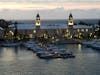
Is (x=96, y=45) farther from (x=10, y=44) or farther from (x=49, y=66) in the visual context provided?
(x=49, y=66)

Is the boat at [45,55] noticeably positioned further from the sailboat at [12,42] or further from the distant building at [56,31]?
the distant building at [56,31]

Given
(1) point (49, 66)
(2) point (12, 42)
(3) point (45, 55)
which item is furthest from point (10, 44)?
(1) point (49, 66)

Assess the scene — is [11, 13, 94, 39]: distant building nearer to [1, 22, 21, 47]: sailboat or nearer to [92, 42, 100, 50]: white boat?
[1, 22, 21, 47]: sailboat

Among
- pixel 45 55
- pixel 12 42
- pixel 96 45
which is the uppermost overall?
pixel 45 55

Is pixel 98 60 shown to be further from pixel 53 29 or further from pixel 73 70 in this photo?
pixel 53 29

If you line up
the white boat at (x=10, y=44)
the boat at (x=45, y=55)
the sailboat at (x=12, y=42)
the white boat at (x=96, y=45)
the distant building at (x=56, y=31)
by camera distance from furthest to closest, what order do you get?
the distant building at (x=56, y=31) → the sailboat at (x=12, y=42) → the white boat at (x=10, y=44) → the white boat at (x=96, y=45) → the boat at (x=45, y=55)

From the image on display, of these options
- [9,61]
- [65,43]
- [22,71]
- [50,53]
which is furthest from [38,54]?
[65,43]

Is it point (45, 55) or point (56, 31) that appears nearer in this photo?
point (45, 55)

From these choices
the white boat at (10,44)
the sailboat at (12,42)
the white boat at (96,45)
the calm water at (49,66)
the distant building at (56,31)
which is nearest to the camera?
the calm water at (49,66)

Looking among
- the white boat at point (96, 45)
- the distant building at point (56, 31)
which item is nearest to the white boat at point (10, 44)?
the distant building at point (56, 31)

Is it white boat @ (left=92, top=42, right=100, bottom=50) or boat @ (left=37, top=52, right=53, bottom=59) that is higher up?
boat @ (left=37, top=52, right=53, bottom=59)

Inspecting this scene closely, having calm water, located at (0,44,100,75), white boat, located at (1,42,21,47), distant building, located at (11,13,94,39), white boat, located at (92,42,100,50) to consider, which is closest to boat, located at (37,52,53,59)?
calm water, located at (0,44,100,75)
